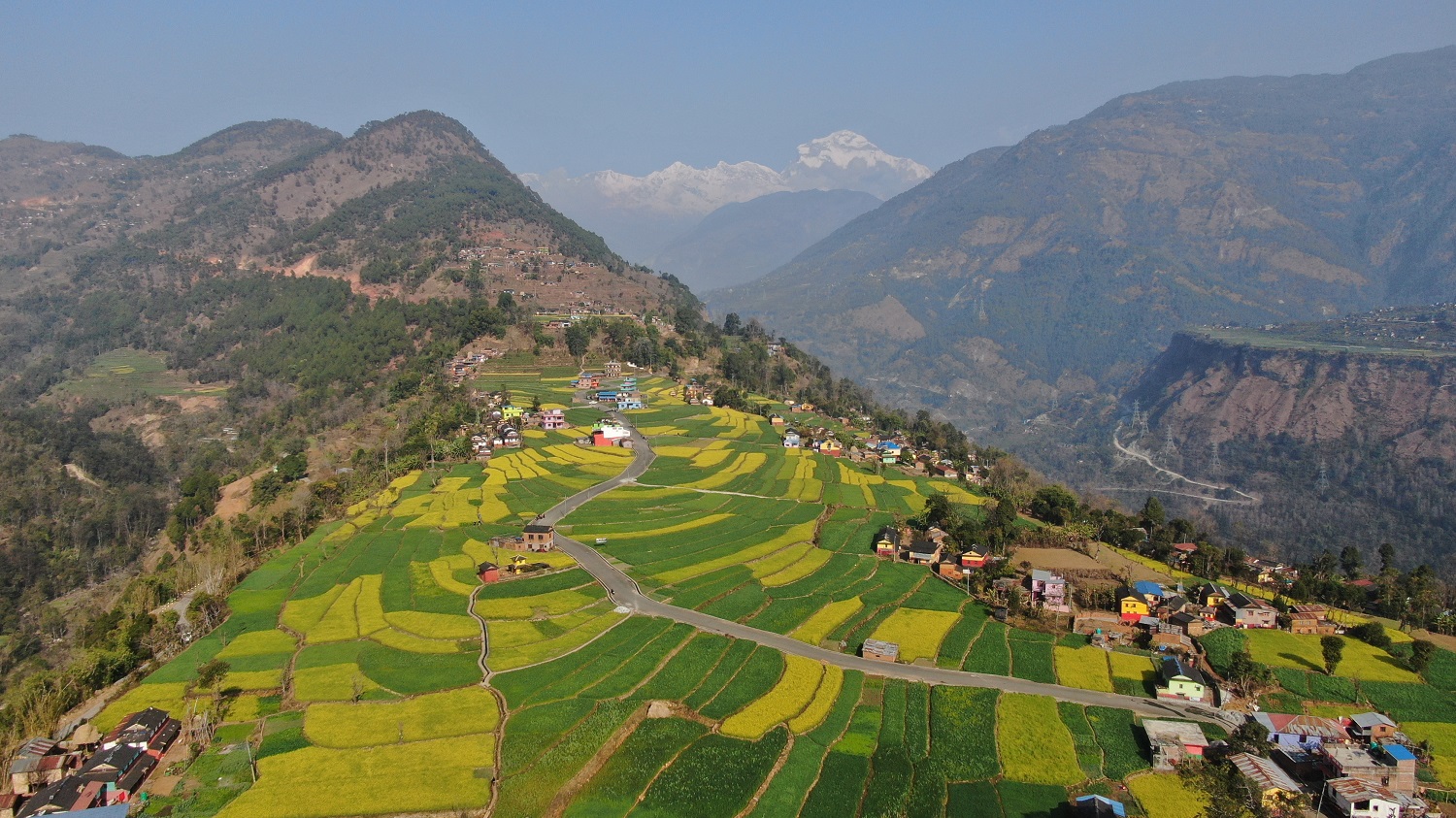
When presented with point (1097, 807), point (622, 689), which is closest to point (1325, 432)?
point (1097, 807)

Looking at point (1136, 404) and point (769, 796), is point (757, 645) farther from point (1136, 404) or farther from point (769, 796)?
point (1136, 404)

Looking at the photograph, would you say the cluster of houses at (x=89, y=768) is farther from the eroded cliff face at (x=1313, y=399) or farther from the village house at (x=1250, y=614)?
the eroded cliff face at (x=1313, y=399)

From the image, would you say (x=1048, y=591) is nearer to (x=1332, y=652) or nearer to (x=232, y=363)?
(x=1332, y=652)

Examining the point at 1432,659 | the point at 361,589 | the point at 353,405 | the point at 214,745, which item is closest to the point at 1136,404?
the point at 1432,659

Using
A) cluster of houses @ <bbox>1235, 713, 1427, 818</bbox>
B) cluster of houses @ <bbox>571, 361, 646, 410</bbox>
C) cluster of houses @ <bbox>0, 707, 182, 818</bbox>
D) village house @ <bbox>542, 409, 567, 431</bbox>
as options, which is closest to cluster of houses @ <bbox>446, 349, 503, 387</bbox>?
cluster of houses @ <bbox>571, 361, 646, 410</bbox>

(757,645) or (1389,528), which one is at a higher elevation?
(757,645)

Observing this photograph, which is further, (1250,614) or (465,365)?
(465,365)
